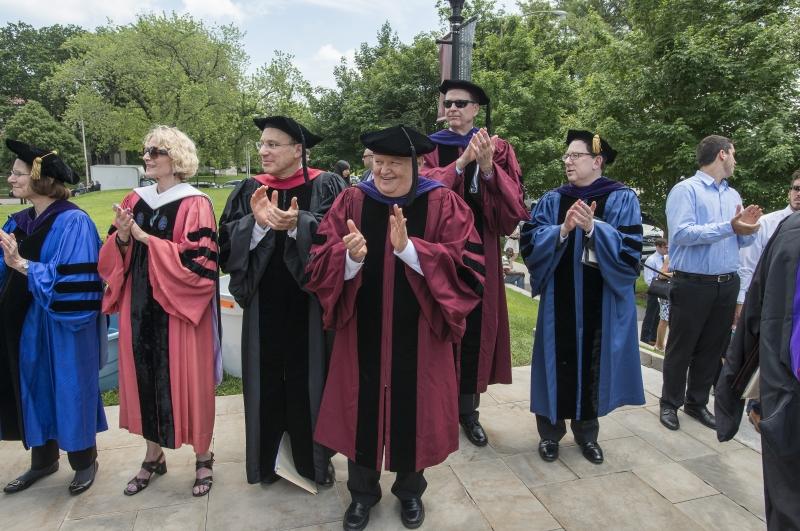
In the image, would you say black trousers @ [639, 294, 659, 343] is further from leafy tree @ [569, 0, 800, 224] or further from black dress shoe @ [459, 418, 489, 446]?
black dress shoe @ [459, 418, 489, 446]

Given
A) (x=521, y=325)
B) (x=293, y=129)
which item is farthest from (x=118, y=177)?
(x=293, y=129)

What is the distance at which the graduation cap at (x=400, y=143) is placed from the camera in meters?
2.71

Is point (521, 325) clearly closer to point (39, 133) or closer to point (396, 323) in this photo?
point (396, 323)

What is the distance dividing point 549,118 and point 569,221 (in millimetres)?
14880

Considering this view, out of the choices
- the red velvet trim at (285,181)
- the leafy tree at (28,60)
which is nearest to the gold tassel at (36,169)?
the red velvet trim at (285,181)

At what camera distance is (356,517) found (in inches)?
121

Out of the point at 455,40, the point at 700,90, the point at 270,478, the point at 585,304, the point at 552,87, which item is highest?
the point at 552,87

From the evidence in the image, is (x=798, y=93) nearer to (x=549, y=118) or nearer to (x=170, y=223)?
(x=549, y=118)

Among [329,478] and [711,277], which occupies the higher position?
[711,277]

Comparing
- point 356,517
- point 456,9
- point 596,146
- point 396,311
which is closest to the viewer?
point 396,311

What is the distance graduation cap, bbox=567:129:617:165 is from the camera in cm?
360

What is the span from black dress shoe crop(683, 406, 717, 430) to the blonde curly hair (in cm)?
449

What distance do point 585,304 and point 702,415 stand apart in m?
1.82

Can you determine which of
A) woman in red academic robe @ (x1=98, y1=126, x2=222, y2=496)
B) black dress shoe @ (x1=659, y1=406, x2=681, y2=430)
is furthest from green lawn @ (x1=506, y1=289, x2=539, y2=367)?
woman in red academic robe @ (x1=98, y1=126, x2=222, y2=496)
